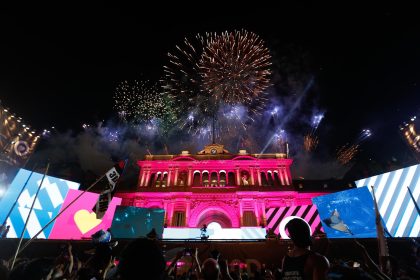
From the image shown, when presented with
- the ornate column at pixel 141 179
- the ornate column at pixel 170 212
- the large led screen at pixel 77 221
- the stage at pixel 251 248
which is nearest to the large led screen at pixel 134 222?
the stage at pixel 251 248

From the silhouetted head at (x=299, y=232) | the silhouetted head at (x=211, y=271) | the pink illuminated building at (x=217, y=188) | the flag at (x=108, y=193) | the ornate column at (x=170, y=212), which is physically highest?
the pink illuminated building at (x=217, y=188)

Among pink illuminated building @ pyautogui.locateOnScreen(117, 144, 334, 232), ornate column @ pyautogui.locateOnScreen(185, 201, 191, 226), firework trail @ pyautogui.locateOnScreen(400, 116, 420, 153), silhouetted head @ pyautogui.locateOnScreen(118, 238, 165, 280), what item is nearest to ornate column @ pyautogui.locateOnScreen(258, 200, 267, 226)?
pink illuminated building @ pyautogui.locateOnScreen(117, 144, 334, 232)

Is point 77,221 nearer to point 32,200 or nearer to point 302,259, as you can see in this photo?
point 32,200

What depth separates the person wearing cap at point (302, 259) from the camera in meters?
2.64

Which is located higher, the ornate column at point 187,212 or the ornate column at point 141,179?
the ornate column at point 141,179

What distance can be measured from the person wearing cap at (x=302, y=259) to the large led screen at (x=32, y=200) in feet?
66.1

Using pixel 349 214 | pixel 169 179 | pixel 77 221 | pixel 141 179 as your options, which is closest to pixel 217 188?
pixel 169 179

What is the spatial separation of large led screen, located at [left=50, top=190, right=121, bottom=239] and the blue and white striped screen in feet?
85.3

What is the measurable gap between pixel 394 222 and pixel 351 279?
2266 centimetres

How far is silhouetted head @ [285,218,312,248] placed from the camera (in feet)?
9.80

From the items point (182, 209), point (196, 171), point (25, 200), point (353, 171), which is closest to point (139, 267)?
A: point (25, 200)

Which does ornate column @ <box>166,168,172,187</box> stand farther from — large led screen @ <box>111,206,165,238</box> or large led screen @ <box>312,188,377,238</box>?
large led screen @ <box>312,188,377,238</box>

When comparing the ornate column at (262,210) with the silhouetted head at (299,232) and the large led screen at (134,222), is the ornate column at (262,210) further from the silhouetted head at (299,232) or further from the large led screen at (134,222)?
the silhouetted head at (299,232)

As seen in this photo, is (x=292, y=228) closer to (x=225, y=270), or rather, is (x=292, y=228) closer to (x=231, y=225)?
(x=225, y=270)
